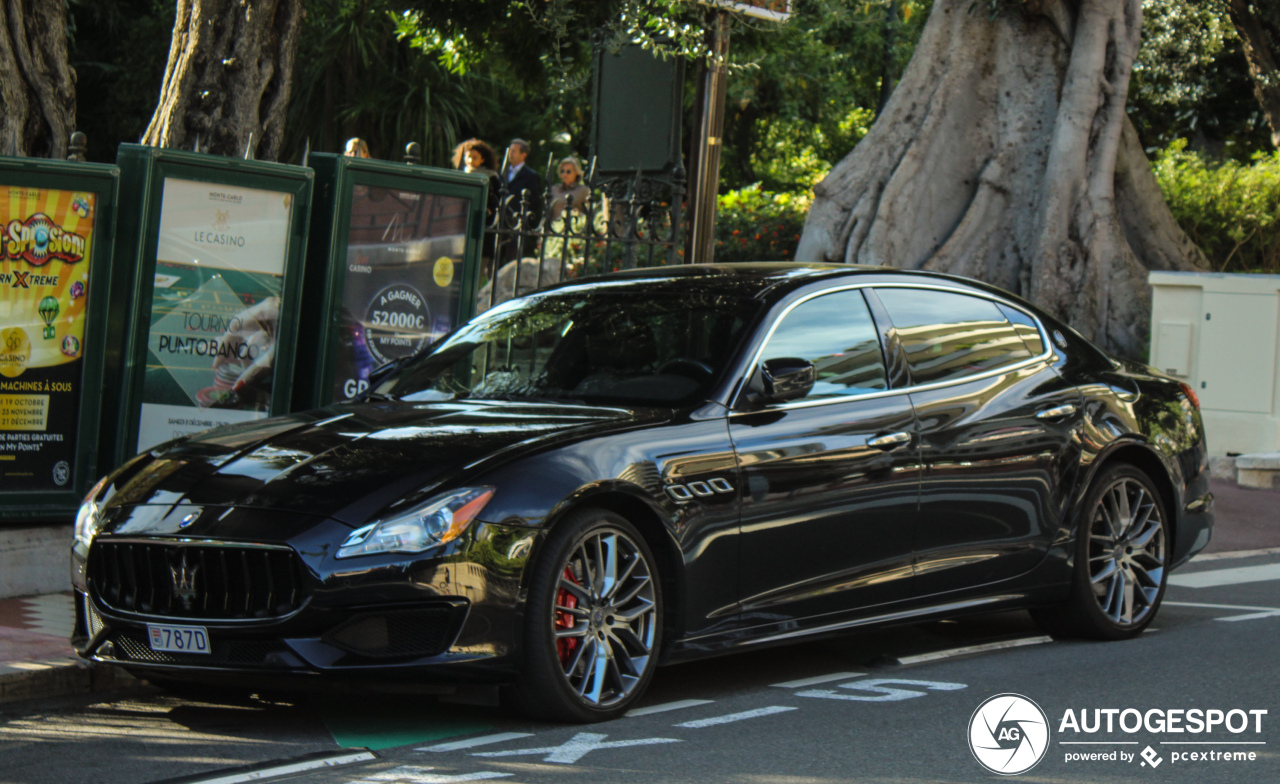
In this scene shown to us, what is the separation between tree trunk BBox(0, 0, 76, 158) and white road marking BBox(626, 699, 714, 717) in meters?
5.16

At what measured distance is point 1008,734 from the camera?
5141 mm

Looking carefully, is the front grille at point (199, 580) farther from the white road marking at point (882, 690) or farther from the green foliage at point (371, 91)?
the green foliage at point (371, 91)

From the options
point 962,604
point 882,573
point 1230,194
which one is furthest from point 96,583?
point 1230,194

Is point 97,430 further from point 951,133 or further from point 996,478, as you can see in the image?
point 951,133

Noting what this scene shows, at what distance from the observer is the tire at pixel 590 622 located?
4969 mm

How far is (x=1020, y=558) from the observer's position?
21.6ft

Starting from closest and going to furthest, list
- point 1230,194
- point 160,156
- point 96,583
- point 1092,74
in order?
point 96,583, point 160,156, point 1092,74, point 1230,194

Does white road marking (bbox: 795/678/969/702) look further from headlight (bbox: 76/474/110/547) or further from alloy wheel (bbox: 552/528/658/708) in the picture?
headlight (bbox: 76/474/110/547)

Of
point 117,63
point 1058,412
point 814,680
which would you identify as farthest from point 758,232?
point 117,63

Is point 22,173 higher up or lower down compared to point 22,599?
→ higher up

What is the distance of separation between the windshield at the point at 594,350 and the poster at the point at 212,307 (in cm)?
180

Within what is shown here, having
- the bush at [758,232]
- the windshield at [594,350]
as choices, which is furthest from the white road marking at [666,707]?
the bush at [758,232]

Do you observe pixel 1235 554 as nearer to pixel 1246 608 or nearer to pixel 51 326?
pixel 1246 608

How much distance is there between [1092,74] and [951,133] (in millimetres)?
1487
